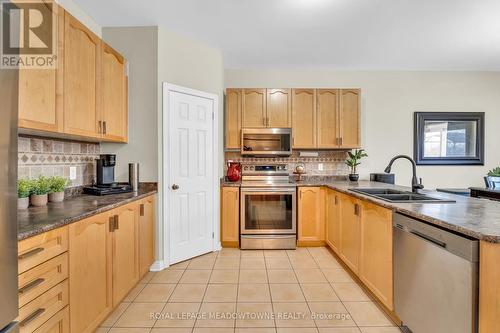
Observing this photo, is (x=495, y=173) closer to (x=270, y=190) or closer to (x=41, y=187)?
(x=270, y=190)

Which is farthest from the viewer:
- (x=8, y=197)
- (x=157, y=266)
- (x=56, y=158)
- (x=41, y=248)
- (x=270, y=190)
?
(x=270, y=190)

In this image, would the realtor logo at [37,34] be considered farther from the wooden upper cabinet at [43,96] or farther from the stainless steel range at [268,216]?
the stainless steel range at [268,216]

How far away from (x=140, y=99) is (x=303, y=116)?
2.17 meters

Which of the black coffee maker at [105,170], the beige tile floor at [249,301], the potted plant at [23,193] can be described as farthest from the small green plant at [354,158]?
the potted plant at [23,193]

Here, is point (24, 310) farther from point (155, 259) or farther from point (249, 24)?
point (249, 24)

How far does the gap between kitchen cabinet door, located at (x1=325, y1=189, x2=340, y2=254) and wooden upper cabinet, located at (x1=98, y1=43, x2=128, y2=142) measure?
2.48 metres

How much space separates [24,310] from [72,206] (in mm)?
775

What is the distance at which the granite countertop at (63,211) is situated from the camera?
1210mm

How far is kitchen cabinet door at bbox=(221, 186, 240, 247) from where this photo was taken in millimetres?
3326

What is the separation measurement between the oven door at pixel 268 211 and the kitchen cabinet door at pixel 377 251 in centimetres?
113

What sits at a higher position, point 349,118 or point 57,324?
point 349,118

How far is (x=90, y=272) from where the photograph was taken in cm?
159

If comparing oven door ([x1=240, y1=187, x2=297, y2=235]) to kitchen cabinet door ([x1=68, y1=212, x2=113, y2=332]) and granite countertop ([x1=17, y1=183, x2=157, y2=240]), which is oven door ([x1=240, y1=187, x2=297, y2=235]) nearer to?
granite countertop ([x1=17, y1=183, x2=157, y2=240])

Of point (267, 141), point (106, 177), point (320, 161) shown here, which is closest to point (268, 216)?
point (267, 141)
